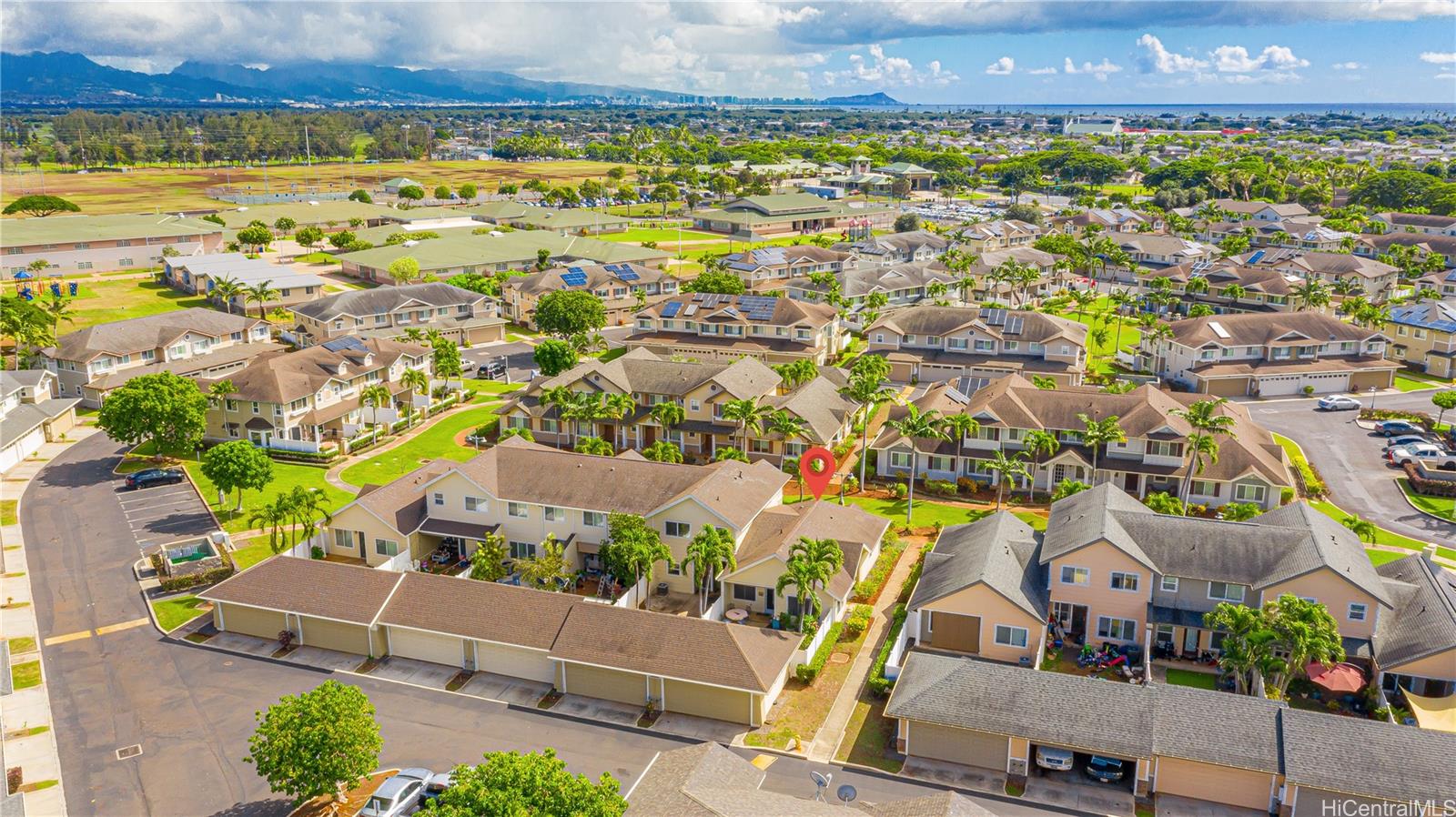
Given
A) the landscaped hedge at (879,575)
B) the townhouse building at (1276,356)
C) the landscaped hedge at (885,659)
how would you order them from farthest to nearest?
the townhouse building at (1276,356), the landscaped hedge at (879,575), the landscaped hedge at (885,659)

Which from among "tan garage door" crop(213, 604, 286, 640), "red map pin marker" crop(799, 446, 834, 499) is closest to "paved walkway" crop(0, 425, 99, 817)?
"tan garage door" crop(213, 604, 286, 640)

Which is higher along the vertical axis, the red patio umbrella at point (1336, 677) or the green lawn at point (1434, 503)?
the red patio umbrella at point (1336, 677)

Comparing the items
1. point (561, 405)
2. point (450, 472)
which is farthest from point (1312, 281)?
point (450, 472)

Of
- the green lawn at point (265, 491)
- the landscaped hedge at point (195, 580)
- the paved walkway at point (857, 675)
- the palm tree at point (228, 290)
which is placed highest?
the palm tree at point (228, 290)

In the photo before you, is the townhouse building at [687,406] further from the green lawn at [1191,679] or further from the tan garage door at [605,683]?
the green lawn at [1191,679]

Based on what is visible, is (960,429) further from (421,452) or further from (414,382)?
(414,382)

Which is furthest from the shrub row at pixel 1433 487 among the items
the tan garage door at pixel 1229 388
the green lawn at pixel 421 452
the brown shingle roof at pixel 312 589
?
the green lawn at pixel 421 452

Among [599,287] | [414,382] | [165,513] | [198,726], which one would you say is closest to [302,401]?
[414,382]
